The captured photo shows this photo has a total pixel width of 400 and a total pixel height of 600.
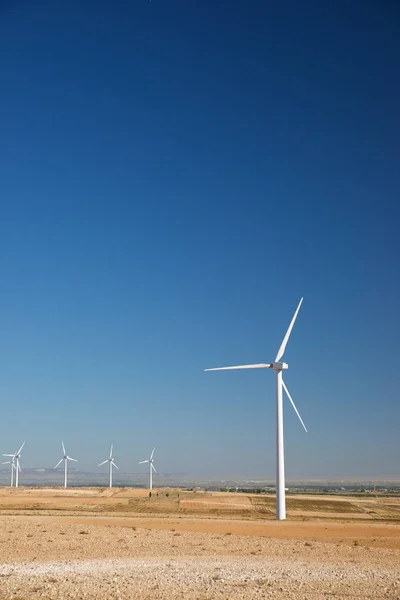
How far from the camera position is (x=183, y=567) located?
28906 millimetres

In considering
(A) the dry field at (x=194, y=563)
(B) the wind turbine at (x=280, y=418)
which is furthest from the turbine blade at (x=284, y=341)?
(A) the dry field at (x=194, y=563)

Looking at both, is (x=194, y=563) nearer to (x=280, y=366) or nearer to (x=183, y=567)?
(x=183, y=567)

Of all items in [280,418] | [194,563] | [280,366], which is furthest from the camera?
[280,366]

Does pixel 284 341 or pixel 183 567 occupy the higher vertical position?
pixel 284 341

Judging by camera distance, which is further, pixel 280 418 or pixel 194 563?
pixel 280 418

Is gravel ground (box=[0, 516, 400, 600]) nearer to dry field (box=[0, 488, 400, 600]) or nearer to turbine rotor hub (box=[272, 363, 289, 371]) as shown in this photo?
dry field (box=[0, 488, 400, 600])

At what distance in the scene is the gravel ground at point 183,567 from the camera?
74.1 feet

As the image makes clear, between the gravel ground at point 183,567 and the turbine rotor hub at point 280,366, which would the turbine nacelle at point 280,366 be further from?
the gravel ground at point 183,567

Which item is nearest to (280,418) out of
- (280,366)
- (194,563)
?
(280,366)

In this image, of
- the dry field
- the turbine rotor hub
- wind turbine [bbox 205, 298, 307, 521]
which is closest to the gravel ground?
the dry field

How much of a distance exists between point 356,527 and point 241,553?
26.1 m

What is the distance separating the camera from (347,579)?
2600 centimetres

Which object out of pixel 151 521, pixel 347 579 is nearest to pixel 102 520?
pixel 151 521

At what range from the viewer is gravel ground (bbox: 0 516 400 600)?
74.1 feet
